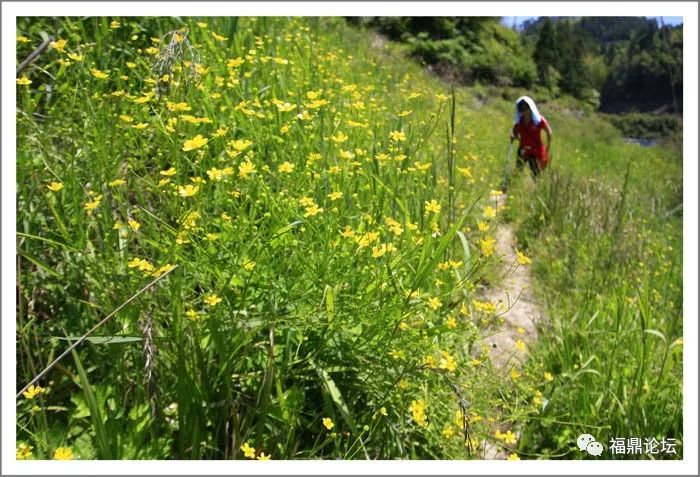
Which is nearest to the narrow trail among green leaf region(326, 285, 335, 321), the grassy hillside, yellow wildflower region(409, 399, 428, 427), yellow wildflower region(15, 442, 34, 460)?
the grassy hillside

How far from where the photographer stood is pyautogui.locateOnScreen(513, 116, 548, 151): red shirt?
190 inches

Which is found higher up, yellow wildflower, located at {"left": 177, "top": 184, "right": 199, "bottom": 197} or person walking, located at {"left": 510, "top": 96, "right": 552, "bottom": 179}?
yellow wildflower, located at {"left": 177, "top": 184, "right": 199, "bottom": 197}

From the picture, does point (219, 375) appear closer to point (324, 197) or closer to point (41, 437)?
point (41, 437)

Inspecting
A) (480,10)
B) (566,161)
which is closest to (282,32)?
(480,10)

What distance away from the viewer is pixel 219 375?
58.9 inches

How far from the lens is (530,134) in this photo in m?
4.89

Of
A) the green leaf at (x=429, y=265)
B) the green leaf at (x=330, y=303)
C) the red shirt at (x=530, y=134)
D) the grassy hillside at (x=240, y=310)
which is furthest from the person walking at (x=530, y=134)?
the green leaf at (x=330, y=303)

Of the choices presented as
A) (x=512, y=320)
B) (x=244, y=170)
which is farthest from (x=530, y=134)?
(x=244, y=170)

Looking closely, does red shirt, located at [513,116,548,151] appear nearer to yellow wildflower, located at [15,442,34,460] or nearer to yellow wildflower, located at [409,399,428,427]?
yellow wildflower, located at [409,399,428,427]

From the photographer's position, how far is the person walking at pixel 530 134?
4834 millimetres

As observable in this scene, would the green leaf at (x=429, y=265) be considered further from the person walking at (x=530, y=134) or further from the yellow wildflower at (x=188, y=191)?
the person walking at (x=530, y=134)

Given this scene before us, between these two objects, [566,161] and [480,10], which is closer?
[480,10]

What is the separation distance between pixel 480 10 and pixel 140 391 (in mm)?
1652

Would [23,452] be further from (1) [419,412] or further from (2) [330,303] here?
(1) [419,412]
